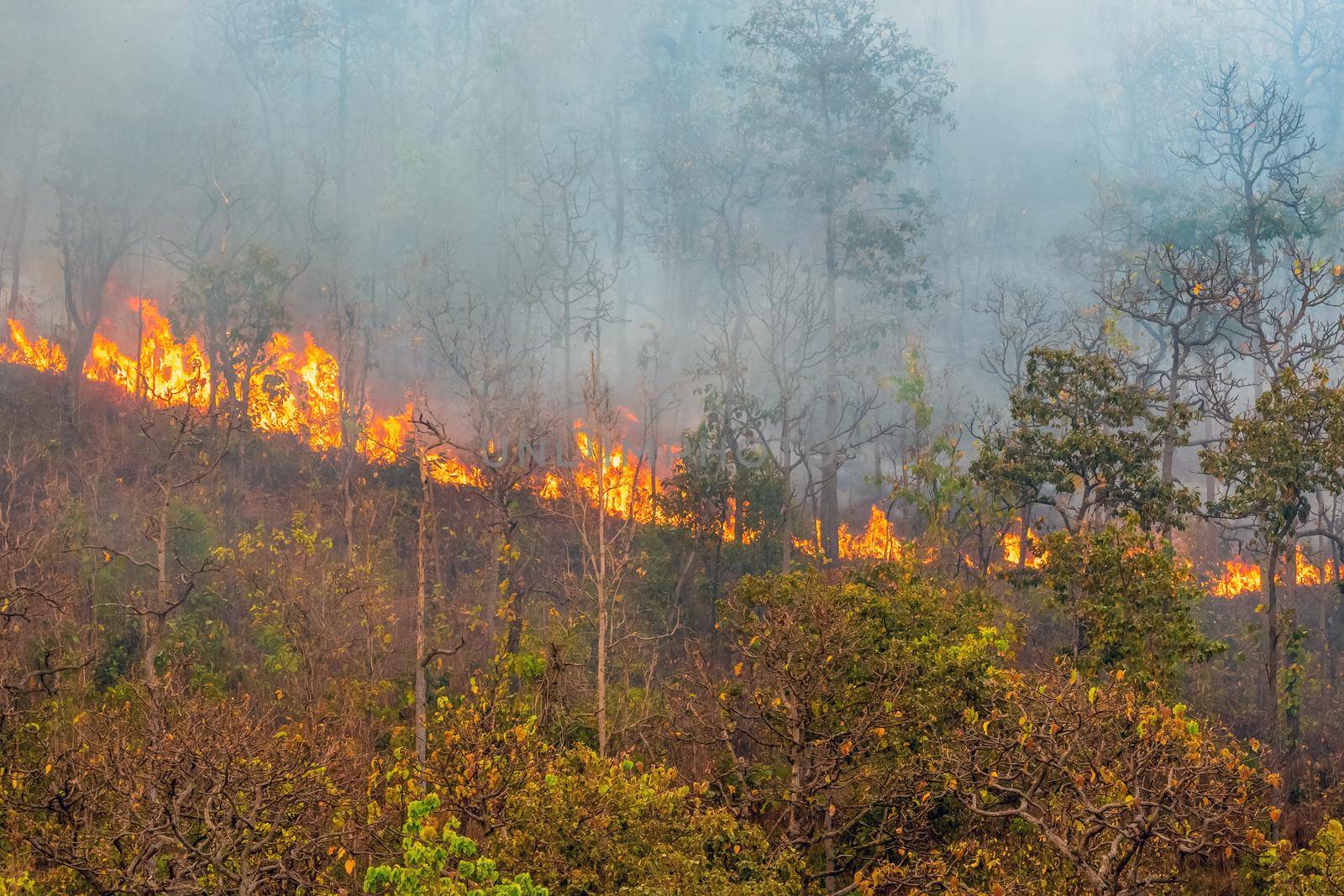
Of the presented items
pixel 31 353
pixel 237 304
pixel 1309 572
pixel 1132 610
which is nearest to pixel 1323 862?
pixel 1132 610

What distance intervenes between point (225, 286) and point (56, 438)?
28.4ft

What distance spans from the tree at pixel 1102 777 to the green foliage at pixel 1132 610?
3.19 meters

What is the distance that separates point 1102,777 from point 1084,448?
15268 millimetres

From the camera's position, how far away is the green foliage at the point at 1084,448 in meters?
26.8

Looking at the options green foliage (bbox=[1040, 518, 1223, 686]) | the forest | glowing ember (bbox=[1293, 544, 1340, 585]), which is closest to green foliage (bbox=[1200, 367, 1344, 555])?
the forest

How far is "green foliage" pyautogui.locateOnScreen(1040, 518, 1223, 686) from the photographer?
825 inches

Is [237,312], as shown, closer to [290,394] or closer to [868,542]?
[290,394]

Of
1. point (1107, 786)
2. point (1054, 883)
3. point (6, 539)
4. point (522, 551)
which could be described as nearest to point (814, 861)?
point (1054, 883)

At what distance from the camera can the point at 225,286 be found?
145 ft

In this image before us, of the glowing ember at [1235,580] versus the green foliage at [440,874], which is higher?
the glowing ember at [1235,580]

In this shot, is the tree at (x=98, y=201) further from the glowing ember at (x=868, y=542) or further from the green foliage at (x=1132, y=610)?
the green foliage at (x=1132, y=610)

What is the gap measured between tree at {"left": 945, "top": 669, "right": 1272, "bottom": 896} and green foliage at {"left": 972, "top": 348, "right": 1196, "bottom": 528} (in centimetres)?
988

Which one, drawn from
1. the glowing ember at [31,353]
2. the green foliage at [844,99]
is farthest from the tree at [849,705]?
the glowing ember at [31,353]

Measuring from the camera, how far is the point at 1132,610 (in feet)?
69.9
